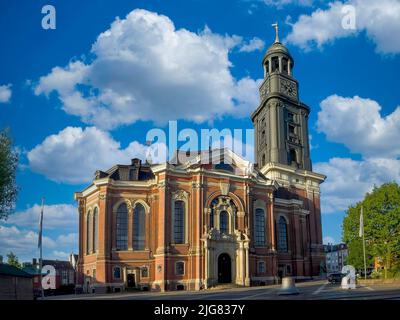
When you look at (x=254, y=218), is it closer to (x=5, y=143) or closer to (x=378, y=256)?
(x=378, y=256)

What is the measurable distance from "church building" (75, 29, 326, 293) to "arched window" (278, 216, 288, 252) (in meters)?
0.18

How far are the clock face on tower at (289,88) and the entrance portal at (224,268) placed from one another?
30799 mm

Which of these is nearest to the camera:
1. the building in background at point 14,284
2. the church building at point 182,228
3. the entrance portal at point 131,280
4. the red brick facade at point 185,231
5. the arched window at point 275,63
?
the building in background at point 14,284

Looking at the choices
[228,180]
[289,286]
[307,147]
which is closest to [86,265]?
[228,180]

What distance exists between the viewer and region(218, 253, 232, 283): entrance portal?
50384mm

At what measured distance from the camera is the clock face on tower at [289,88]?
7112 cm

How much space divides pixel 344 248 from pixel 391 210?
9851 centimetres

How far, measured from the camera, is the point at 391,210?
48562mm

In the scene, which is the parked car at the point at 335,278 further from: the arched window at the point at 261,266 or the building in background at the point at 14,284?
the building in background at the point at 14,284

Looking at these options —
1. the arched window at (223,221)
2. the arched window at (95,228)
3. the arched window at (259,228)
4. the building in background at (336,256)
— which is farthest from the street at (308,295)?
the building in background at (336,256)

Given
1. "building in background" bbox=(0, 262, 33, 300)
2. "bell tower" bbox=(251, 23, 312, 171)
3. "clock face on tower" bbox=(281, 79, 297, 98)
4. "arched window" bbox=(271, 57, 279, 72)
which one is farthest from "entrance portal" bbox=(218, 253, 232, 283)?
"arched window" bbox=(271, 57, 279, 72)

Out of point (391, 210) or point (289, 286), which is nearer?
point (289, 286)

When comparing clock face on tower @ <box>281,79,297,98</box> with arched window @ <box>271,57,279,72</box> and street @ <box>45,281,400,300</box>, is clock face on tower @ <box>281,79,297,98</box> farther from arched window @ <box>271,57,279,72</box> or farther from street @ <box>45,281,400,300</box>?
street @ <box>45,281,400,300</box>

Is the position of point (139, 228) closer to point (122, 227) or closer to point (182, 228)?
point (122, 227)
